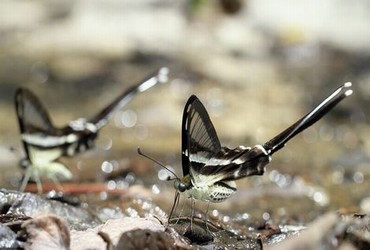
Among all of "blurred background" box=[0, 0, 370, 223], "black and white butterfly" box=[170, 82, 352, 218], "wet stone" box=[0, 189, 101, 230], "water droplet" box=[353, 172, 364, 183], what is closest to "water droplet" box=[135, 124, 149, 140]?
"blurred background" box=[0, 0, 370, 223]

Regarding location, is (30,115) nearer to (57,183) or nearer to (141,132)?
(57,183)

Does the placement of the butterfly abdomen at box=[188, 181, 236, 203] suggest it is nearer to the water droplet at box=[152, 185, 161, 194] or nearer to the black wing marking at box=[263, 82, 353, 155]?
the black wing marking at box=[263, 82, 353, 155]

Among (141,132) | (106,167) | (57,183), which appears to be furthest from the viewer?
(141,132)

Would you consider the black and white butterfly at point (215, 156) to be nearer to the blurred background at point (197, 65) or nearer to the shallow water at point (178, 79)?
the shallow water at point (178, 79)

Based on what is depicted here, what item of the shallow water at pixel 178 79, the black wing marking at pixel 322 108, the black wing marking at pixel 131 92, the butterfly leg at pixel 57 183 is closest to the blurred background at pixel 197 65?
the shallow water at pixel 178 79

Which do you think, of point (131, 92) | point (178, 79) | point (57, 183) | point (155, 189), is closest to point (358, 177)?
point (155, 189)
